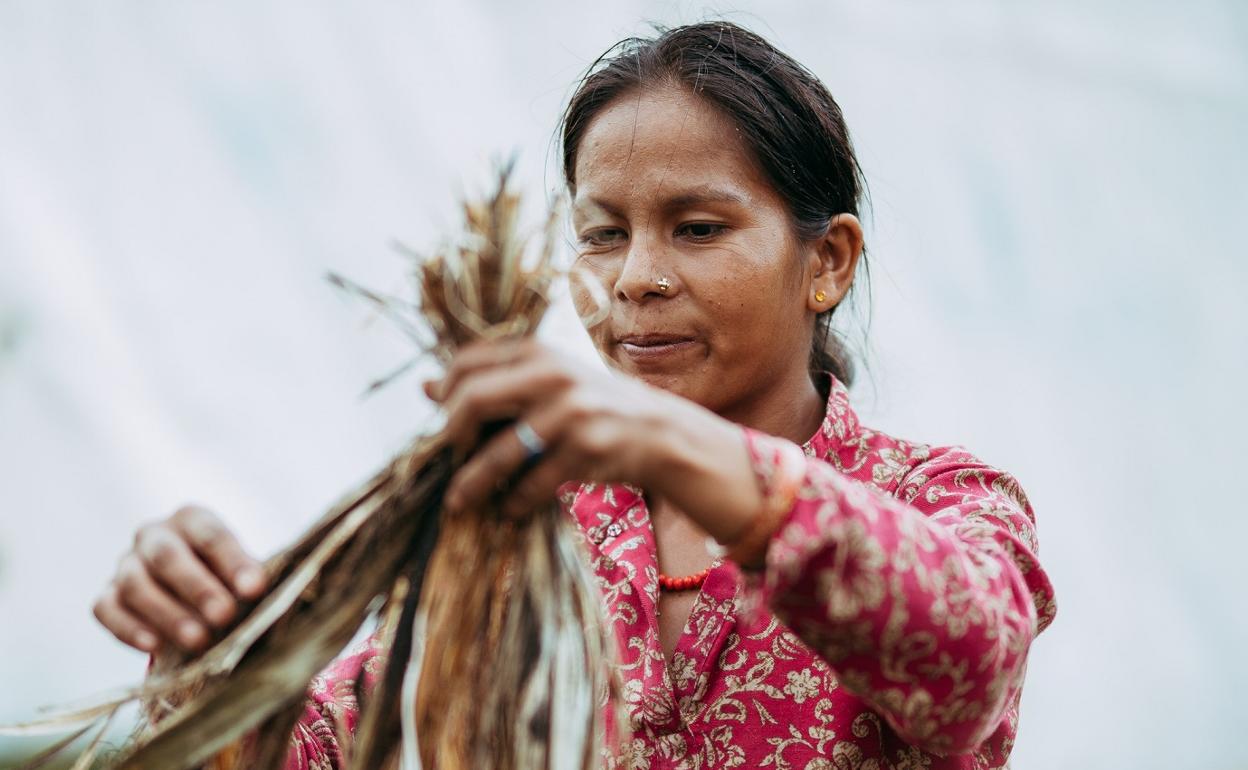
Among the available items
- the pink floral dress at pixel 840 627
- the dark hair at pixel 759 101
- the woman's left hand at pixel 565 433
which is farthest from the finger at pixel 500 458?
the dark hair at pixel 759 101

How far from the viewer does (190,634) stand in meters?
1.14

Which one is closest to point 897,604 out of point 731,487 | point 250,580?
point 731,487

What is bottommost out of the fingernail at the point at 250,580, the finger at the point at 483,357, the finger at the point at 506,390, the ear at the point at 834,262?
the ear at the point at 834,262

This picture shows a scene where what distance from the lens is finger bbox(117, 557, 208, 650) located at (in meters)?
1.14

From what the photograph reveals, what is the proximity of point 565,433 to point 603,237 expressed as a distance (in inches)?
35.7

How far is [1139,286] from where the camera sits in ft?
13.7

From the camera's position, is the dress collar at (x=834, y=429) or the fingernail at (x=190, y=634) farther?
Result: the dress collar at (x=834, y=429)

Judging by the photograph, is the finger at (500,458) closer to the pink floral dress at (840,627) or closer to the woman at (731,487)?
the woman at (731,487)

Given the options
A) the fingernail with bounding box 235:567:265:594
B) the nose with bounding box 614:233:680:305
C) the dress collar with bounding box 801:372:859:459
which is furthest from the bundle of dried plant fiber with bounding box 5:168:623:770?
the dress collar with bounding box 801:372:859:459

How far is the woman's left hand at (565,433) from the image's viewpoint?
3.27ft

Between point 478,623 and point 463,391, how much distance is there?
0.21 meters

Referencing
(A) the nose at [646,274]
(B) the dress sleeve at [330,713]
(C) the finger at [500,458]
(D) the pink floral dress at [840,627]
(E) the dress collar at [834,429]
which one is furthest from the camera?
(E) the dress collar at [834,429]

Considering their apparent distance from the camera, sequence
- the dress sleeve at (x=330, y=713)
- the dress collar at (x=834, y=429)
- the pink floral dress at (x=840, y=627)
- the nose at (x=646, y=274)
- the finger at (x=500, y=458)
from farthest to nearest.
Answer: the dress collar at (x=834, y=429) → the nose at (x=646, y=274) → the dress sleeve at (x=330, y=713) → the pink floral dress at (x=840, y=627) → the finger at (x=500, y=458)

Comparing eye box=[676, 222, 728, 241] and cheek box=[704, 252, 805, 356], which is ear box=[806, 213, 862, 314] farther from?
eye box=[676, 222, 728, 241]
